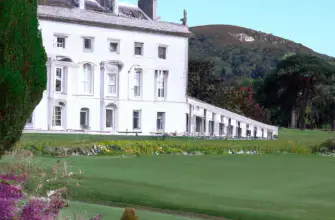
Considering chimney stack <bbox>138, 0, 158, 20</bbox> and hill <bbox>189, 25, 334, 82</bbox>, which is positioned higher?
hill <bbox>189, 25, 334, 82</bbox>

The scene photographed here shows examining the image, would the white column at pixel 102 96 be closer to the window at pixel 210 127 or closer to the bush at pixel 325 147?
the window at pixel 210 127

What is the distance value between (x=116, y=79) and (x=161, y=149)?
21743 mm

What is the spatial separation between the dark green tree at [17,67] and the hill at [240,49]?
97.3 metres

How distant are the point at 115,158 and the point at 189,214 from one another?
15639 millimetres

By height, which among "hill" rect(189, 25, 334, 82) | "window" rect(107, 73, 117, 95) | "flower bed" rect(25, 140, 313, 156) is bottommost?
"flower bed" rect(25, 140, 313, 156)

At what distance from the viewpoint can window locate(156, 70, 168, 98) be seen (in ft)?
196

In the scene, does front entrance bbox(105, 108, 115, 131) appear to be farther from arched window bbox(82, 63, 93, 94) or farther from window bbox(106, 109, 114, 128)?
arched window bbox(82, 63, 93, 94)

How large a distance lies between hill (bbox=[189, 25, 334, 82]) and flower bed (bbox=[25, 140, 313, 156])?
73828 mm

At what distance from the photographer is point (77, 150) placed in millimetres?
33000

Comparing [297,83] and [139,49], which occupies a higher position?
[139,49]

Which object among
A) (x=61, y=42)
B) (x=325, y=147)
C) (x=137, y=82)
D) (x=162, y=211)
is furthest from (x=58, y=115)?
(x=162, y=211)

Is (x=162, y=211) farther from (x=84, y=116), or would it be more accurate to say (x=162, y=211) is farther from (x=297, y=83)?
(x=297, y=83)

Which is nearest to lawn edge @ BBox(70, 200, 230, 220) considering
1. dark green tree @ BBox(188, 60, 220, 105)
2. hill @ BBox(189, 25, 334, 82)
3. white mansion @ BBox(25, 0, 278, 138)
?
white mansion @ BBox(25, 0, 278, 138)

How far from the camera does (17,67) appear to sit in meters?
15.4
